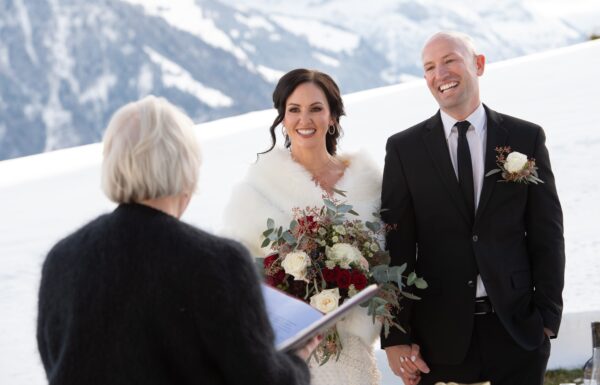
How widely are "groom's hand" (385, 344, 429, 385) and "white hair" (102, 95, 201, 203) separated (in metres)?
1.68

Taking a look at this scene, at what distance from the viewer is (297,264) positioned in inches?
118

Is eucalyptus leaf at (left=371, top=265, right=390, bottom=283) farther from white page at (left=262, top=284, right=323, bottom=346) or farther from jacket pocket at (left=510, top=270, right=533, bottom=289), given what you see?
white page at (left=262, top=284, right=323, bottom=346)

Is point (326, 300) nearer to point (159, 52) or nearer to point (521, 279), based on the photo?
point (521, 279)

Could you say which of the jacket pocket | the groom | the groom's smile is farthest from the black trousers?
the groom's smile

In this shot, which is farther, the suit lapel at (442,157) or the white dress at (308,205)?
the white dress at (308,205)

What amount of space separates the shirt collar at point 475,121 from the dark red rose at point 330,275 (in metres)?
0.72

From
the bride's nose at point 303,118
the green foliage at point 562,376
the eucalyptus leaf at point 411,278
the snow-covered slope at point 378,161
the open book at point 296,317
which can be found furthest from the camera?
the snow-covered slope at point 378,161

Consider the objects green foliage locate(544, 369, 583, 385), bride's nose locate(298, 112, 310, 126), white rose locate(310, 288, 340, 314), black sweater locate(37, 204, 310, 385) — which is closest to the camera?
black sweater locate(37, 204, 310, 385)

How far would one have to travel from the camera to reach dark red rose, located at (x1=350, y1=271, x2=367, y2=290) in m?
3.04

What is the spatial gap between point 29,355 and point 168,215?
5800mm

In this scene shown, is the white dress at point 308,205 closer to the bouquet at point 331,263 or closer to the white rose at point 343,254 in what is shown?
the bouquet at point 331,263

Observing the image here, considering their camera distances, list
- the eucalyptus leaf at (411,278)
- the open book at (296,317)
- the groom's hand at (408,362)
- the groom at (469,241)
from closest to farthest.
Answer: the open book at (296,317), the eucalyptus leaf at (411,278), the groom at (469,241), the groom's hand at (408,362)

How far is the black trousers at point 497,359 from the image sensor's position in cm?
321

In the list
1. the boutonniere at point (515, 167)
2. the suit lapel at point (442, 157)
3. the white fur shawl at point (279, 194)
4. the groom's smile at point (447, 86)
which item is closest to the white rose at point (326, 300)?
the white fur shawl at point (279, 194)
